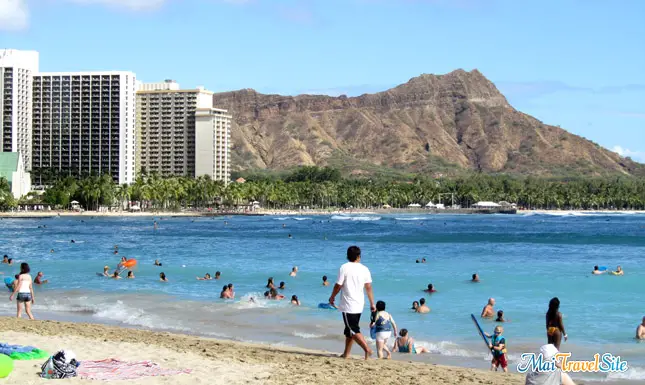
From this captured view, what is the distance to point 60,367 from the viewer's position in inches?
526

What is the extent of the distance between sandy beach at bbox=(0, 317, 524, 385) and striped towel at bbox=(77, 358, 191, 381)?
0.85ft

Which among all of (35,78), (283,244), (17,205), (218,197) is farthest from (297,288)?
(35,78)

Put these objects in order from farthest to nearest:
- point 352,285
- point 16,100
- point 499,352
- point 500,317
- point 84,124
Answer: point 84,124
point 16,100
point 500,317
point 499,352
point 352,285

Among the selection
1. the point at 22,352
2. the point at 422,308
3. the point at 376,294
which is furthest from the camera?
the point at 376,294

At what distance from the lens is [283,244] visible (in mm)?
71812

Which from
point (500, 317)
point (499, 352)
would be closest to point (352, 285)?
point (499, 352)

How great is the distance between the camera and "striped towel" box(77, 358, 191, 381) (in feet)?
44.7

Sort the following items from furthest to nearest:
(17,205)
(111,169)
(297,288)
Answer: (111,169) → (17,205) → (297,288)

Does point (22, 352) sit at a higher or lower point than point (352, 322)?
lower

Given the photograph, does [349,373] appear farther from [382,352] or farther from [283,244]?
[283,244]

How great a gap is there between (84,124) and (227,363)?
176919mm

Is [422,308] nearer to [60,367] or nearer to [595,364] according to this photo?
[595,364]

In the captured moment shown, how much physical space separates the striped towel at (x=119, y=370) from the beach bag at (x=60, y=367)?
0.23 m

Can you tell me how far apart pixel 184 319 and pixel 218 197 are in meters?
162
